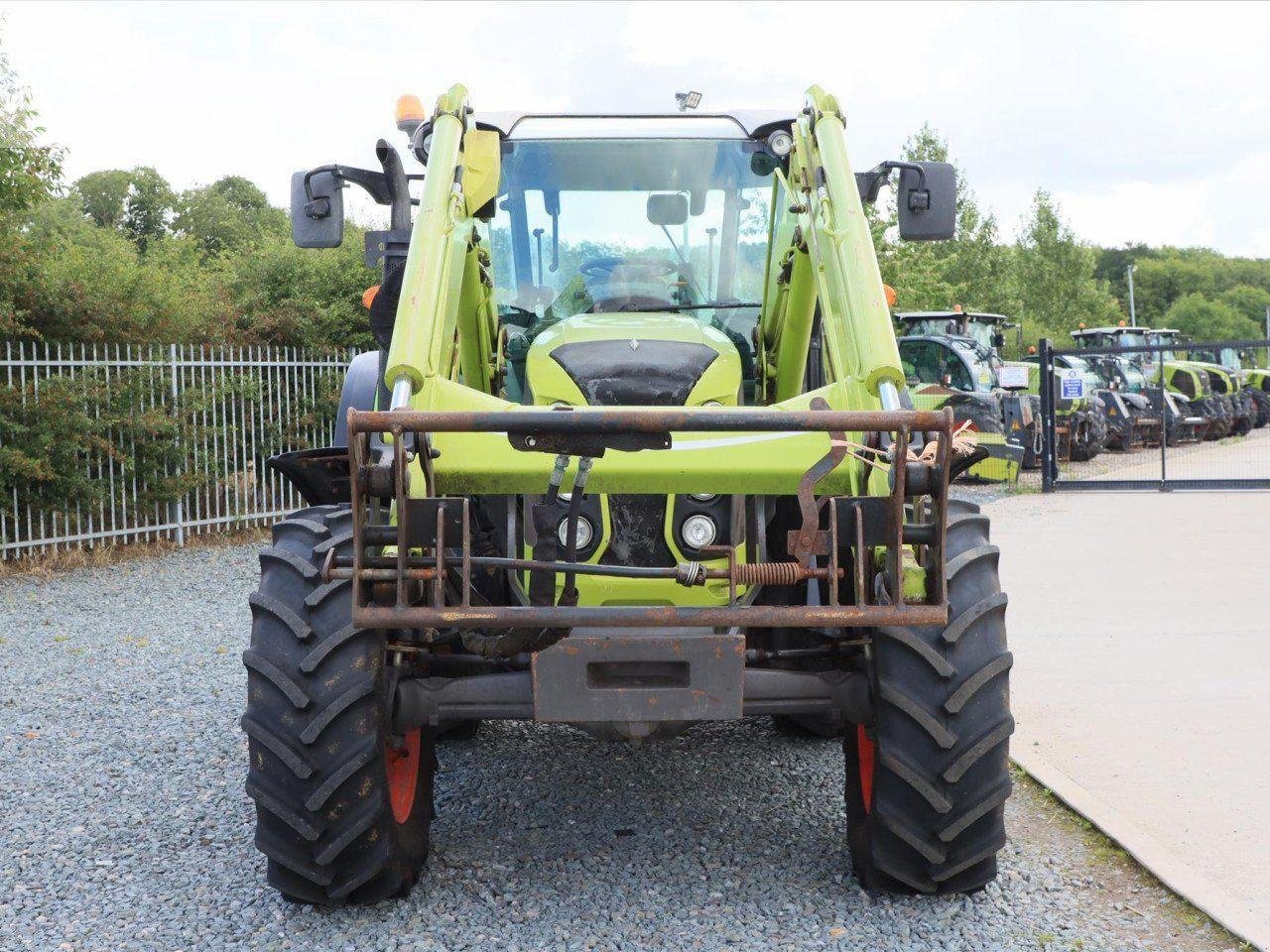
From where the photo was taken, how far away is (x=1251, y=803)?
4.53 metres

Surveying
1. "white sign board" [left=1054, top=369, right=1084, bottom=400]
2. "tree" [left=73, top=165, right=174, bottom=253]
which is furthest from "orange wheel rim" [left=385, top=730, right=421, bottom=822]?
"tree" [left=73, top=165, right=174, bottom=253]

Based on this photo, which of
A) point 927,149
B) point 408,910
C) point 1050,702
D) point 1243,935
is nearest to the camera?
point 1243,935

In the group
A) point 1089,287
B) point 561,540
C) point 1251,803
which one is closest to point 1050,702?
point 1251,803

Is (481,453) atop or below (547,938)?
atop

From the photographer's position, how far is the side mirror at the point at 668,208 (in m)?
5.19

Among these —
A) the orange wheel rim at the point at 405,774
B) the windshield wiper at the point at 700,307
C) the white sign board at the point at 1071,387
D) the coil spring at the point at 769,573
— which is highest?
the windshield wiper at the point at 700,307

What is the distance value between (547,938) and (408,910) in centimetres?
46

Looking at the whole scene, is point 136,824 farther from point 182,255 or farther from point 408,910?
point 182,255

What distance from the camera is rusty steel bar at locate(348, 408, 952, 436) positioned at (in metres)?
3.16

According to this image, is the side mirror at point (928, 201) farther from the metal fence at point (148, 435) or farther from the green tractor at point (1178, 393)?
the green tractor at point (1178, 393)

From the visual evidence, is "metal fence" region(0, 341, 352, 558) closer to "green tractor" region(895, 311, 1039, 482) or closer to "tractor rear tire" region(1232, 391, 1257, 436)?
"green tractor" region(895, 311, 1039, 482)

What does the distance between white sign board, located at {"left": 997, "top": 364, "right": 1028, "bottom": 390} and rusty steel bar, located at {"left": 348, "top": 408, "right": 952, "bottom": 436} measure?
1493 centimetres

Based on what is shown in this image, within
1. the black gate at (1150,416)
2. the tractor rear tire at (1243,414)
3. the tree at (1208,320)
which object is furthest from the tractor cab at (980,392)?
the tree at (1208,320)

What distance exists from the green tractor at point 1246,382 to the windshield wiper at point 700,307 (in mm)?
22607
